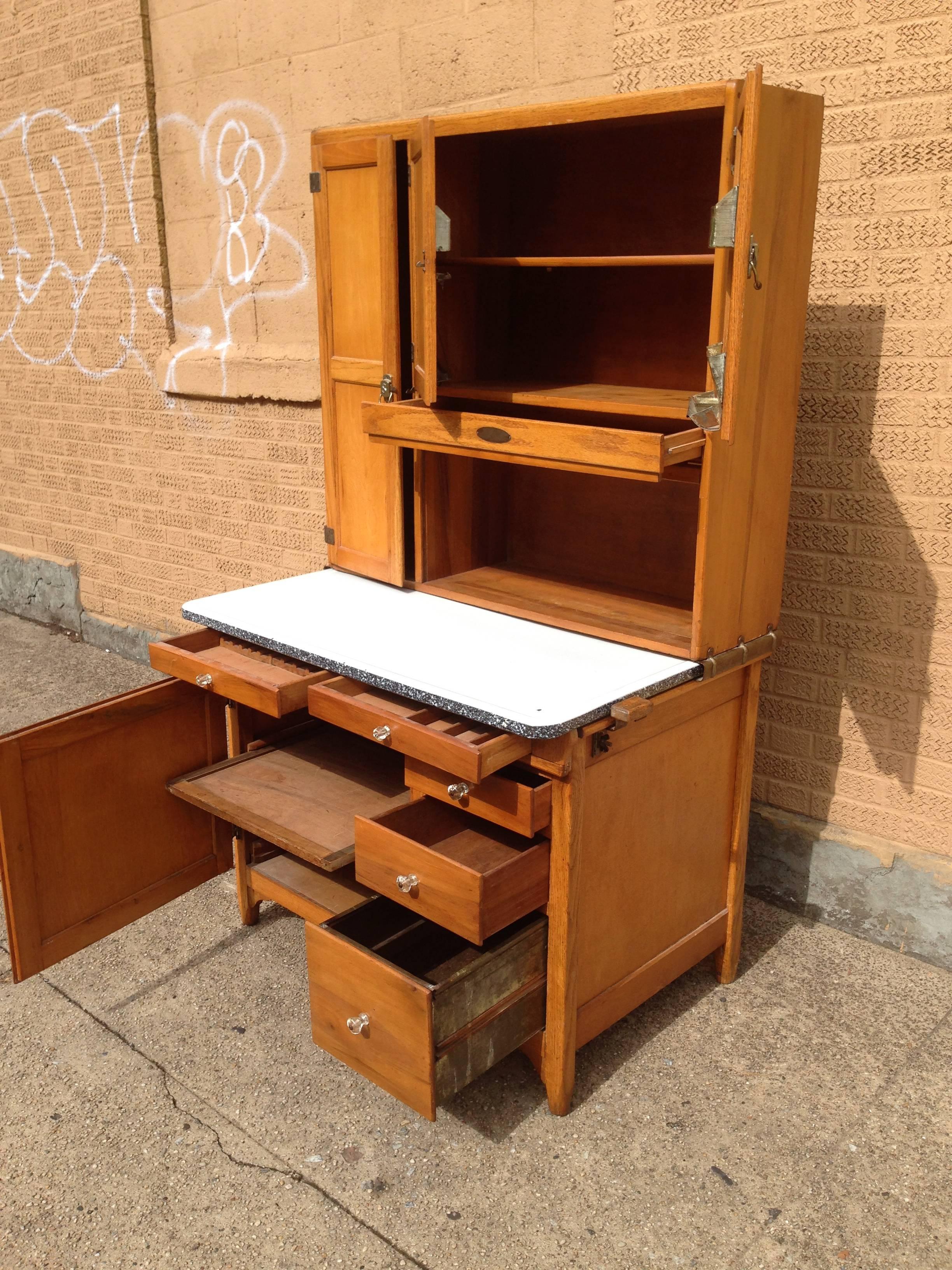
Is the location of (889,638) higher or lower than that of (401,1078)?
higher

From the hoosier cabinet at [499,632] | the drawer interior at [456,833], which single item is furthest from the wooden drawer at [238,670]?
the drawer interior at [456,833]

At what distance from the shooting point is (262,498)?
453 cm

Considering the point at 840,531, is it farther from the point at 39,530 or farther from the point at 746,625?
the point at 39,530

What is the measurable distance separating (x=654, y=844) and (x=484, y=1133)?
0.75 m

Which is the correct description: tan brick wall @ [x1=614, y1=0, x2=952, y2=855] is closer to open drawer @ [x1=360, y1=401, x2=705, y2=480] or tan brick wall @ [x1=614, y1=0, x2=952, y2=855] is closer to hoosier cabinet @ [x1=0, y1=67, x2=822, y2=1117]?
hoosier cabinet @ [x1=0, y1=67, x2=822, y2=1117]

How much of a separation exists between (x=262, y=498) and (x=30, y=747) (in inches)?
89.6

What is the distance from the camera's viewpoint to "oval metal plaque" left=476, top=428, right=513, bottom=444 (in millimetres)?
2457

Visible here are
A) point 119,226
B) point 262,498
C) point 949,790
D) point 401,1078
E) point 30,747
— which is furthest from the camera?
point 119,226

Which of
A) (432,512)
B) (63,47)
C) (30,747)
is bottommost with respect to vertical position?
(30,747)

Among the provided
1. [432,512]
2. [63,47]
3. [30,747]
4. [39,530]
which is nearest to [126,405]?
[39,530]

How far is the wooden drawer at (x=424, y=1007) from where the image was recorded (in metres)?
2.07

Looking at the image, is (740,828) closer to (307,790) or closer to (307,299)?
(307,790)

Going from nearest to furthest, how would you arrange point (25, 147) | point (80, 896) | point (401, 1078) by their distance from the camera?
Answer: point (401, 1078) < point (80, 896) < point (25, 147)

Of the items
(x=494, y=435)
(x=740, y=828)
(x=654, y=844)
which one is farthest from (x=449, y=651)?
(x=740, y=828)
